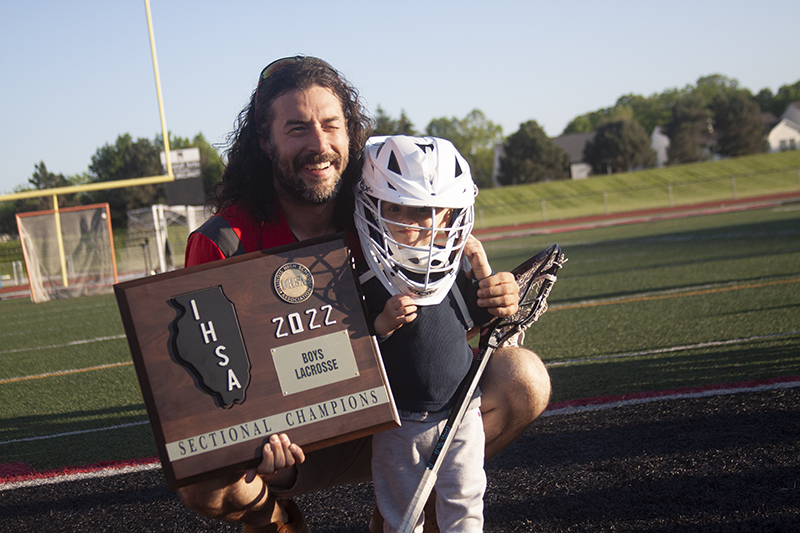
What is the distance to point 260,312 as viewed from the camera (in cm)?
183

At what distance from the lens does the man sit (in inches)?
85.6

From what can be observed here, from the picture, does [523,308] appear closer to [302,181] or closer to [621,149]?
[302,181]

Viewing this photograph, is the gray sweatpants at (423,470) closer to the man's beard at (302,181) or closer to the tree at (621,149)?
the man's beard at (302,181)

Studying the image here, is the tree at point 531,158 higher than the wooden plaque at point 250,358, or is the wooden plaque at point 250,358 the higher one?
the tree at point 531,158

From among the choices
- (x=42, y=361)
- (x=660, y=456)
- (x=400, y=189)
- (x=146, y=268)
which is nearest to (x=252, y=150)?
(x=400, y=189)

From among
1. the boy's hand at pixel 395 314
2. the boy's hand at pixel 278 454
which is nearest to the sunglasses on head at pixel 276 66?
the boy's hand at pixel 395 314

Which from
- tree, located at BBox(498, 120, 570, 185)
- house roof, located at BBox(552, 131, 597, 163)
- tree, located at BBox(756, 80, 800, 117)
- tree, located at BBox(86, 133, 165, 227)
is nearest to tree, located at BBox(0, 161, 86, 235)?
tree, located at BBox(86, 133, 165, 227)

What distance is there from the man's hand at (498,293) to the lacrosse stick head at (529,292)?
17cm

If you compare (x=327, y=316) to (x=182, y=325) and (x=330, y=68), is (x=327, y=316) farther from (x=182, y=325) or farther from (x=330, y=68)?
(x=330, y=68)

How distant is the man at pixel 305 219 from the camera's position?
2174 millimetres

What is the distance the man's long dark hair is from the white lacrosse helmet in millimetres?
304

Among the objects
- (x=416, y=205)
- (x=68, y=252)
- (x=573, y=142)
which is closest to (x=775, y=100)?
(x=573, y=142)

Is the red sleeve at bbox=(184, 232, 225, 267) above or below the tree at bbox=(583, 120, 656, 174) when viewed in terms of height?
below

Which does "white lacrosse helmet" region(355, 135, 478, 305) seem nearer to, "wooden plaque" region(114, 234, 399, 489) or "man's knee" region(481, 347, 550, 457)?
"wooden plaque" region(114, 234, 399, 489)
